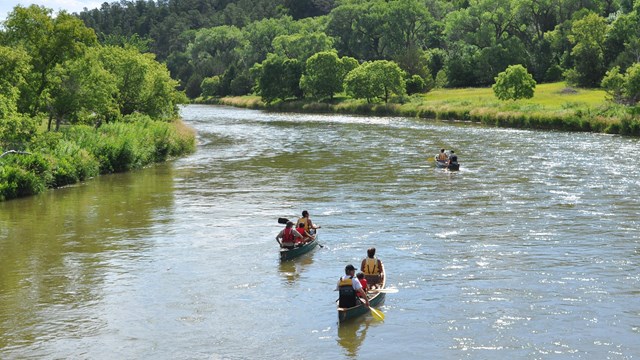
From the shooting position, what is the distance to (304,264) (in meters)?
28.4

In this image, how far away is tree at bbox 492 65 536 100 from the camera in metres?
105

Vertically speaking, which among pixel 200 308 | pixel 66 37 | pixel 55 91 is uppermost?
pixel 66 37

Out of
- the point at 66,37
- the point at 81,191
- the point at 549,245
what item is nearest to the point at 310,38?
the point at 66,37

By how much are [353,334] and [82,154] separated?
33473 mm

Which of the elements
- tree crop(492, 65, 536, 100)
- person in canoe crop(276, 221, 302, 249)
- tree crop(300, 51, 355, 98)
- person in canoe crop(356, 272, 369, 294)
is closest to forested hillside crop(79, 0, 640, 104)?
tree crop(300, 51, 355, 98)

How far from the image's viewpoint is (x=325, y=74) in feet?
468

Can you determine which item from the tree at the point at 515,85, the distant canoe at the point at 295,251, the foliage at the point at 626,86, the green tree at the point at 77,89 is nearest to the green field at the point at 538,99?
the tree at the point at 515,85

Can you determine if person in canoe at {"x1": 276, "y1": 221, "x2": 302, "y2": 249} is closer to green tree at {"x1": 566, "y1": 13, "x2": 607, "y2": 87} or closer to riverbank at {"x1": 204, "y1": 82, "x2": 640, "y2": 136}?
riverbank at {"x1": 204, "y1": 82, "x2": 640, "y2": 136}

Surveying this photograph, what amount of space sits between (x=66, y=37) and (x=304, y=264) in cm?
3408

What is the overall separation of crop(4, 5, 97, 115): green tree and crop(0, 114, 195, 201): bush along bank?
4103mm

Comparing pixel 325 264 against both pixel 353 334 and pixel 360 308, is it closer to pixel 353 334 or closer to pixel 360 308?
pixel 360 308

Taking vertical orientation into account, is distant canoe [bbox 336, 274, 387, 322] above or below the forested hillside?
below

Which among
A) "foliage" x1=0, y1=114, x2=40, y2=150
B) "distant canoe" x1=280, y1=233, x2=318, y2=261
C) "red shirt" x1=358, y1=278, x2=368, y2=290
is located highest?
"foliage" x1=0, y1=114, x2=40, y2=150

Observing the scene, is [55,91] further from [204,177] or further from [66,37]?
[204,177]
